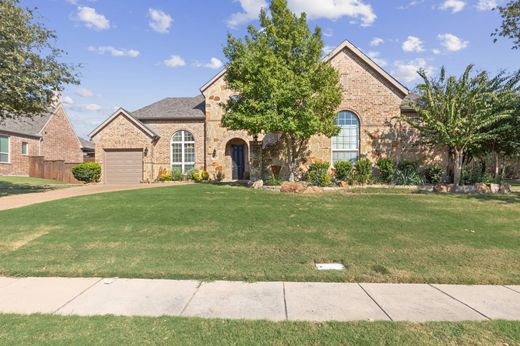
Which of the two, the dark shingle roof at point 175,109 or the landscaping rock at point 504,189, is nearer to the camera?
the landscaping rock at point 504,189

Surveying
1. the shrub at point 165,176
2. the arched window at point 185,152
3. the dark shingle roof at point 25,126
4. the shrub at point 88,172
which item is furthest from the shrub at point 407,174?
the dark shingle roof at point 25,126

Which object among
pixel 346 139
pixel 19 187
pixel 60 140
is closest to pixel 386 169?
pixel 346 139

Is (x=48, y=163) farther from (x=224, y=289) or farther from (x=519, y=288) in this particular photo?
(x=519, y=288)

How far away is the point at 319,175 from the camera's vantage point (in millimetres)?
16281

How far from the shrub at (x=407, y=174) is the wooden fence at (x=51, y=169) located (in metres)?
20.7

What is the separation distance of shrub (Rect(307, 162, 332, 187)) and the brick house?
1.65 m

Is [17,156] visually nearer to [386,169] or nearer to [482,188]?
[386,169]

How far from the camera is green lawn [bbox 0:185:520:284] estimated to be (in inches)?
223

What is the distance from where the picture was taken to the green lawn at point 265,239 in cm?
565

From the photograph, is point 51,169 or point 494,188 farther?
point 51,169

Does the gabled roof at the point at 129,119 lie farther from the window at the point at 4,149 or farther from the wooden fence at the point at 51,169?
the window at the point at 4,149

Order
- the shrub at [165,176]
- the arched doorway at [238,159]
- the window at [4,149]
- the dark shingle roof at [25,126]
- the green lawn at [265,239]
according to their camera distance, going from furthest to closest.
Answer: the dark shingle roof at [25,126]
the window at [4,149]
the arched doorway at [238,159]
the shrub at [165,176]
the green lawn at [265,239]

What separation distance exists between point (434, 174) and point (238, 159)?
1210 centimetres

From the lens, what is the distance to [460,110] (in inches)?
579
